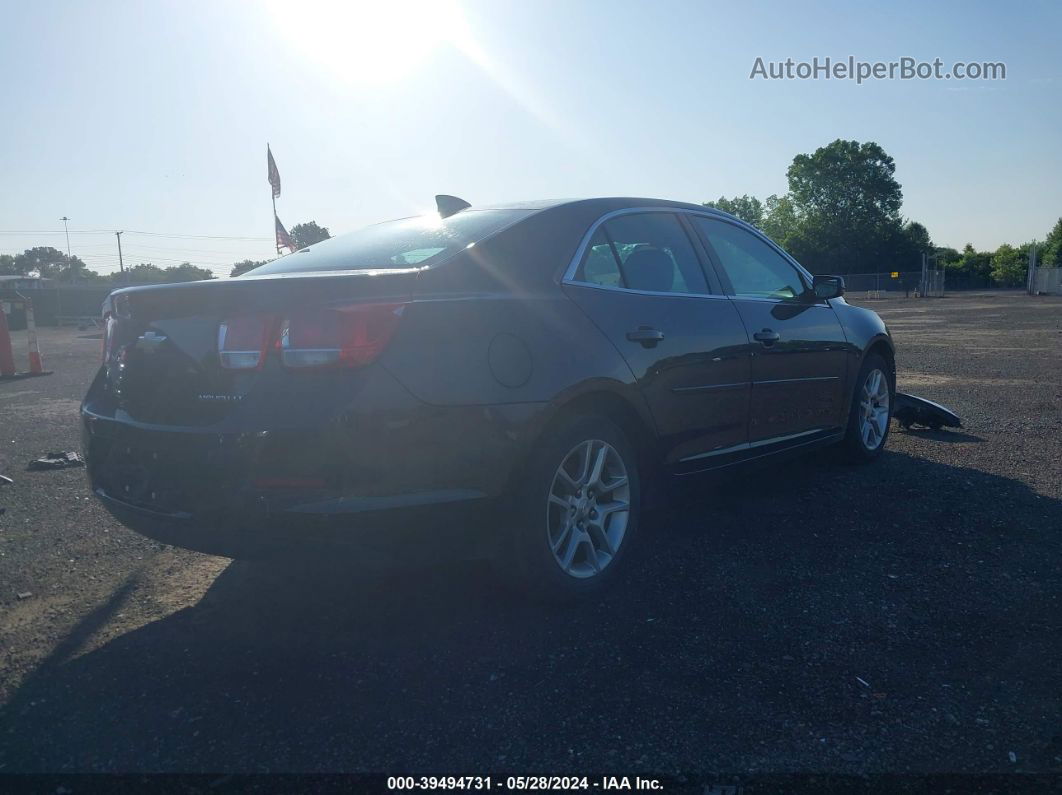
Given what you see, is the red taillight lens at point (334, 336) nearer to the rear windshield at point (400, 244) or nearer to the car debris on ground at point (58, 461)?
the rear windshield at point (400, 244)

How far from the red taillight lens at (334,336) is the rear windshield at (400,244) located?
1.45 feet

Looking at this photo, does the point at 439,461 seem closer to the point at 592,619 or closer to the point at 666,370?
the point at 592,619

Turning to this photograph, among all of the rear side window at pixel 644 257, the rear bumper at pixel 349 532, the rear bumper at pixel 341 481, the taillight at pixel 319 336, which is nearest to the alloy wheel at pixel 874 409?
the rear side window at pixel 644 257

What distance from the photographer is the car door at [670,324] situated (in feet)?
12.6

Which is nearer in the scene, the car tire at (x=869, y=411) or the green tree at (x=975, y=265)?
the car tire at (x=869, y=411)

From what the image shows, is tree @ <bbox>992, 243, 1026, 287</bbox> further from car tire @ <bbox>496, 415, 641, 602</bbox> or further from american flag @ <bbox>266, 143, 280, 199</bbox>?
car tire @ <bbox>496, 415, 641, 602</bbox>

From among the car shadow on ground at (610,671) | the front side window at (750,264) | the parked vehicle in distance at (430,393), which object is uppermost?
the front side window at (750,264)

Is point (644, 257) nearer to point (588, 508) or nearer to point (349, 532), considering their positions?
point (588, 508)

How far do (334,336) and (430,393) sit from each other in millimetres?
369

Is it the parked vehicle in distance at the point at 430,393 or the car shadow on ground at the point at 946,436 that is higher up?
the parked vehicle in distance at the point at 430,393

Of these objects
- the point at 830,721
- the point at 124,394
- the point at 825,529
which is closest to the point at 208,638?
the point at 124,394

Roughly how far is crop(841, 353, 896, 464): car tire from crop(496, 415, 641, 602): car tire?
245 centimetres

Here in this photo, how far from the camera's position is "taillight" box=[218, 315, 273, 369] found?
118 inches

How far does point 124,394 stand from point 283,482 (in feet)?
3.06
